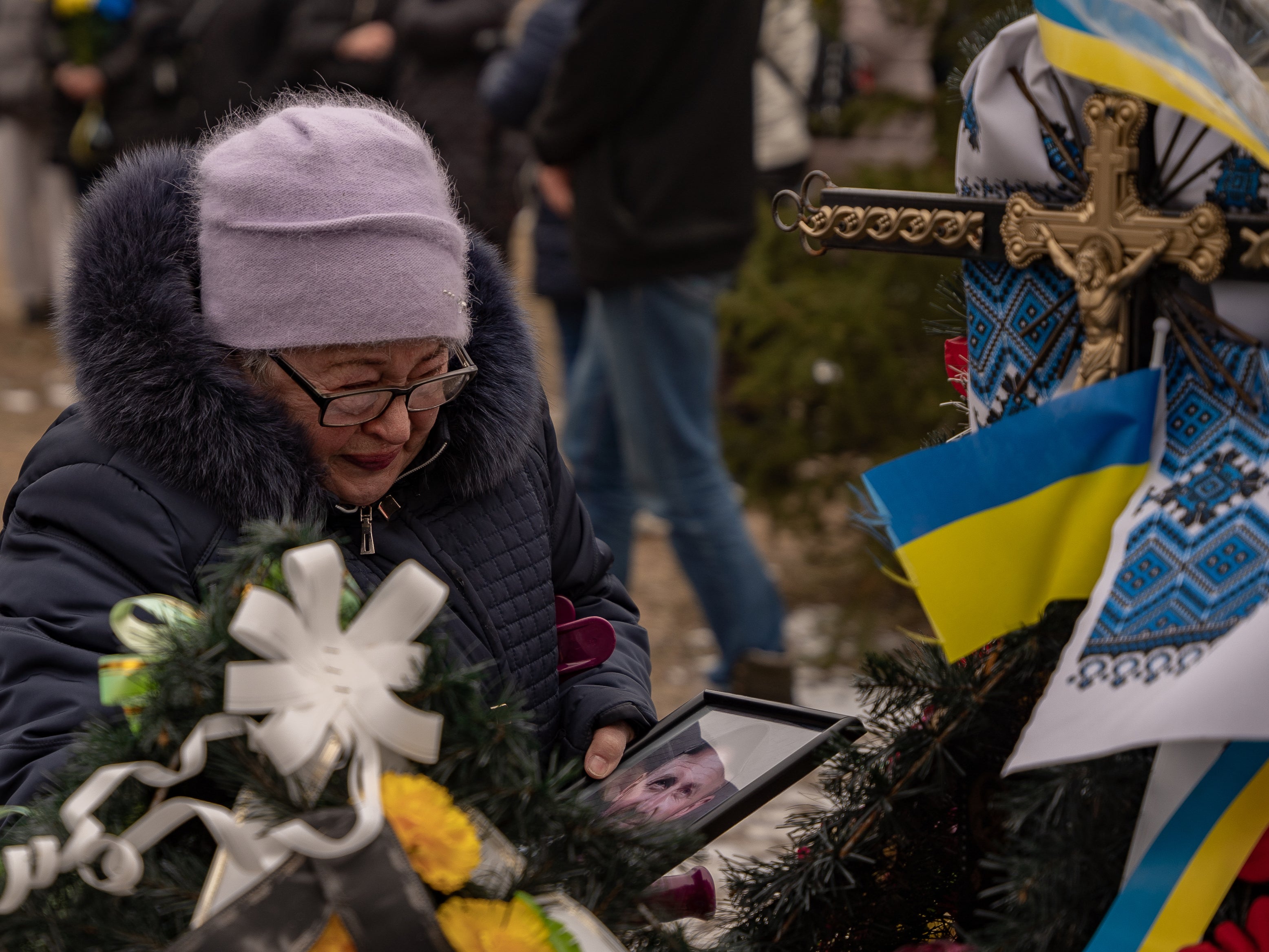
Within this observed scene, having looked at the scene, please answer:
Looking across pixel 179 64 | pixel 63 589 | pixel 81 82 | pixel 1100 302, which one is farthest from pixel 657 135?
pixel 81 82

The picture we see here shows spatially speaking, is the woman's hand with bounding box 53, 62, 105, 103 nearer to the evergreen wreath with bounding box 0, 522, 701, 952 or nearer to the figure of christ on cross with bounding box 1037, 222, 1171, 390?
the evergreen wreath with bounding box 0, 522, 701, 952

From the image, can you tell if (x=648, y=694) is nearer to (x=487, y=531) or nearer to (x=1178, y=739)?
(x=487, y=531)

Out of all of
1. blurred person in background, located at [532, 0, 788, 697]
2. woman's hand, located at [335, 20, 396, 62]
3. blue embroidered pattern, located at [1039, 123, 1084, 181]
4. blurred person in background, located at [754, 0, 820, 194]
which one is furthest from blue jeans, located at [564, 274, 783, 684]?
blue embroidered pattern, located at [1039, 123, 1084, 181]

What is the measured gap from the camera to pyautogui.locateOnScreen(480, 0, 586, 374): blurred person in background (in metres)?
4.17

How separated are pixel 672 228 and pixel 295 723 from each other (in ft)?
9.25

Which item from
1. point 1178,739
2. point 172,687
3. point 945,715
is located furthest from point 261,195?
point 1178,739

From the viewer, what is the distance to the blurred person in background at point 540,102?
417 centimetres

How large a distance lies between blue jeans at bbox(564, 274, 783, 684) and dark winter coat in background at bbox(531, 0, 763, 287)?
9cm

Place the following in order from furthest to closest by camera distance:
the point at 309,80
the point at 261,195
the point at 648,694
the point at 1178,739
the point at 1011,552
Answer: the point at 309,80 → the point at 648,694 → the point at 261,195 → the point at 1011,552 → the point at 1178,739

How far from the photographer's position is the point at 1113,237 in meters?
1.05

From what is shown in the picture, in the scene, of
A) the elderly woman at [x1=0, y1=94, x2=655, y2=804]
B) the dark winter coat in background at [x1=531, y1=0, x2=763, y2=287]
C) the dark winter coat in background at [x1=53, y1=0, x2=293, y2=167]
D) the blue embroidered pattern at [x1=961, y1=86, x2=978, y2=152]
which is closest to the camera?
the blue embroidered pattern at [x1=961, y1=86, x2=978, y2=152]

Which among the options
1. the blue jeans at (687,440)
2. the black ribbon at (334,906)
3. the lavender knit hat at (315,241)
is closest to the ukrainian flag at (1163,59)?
the black ribbon at (334,906)

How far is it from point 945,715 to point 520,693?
0.35m

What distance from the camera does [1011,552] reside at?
1.10 m
